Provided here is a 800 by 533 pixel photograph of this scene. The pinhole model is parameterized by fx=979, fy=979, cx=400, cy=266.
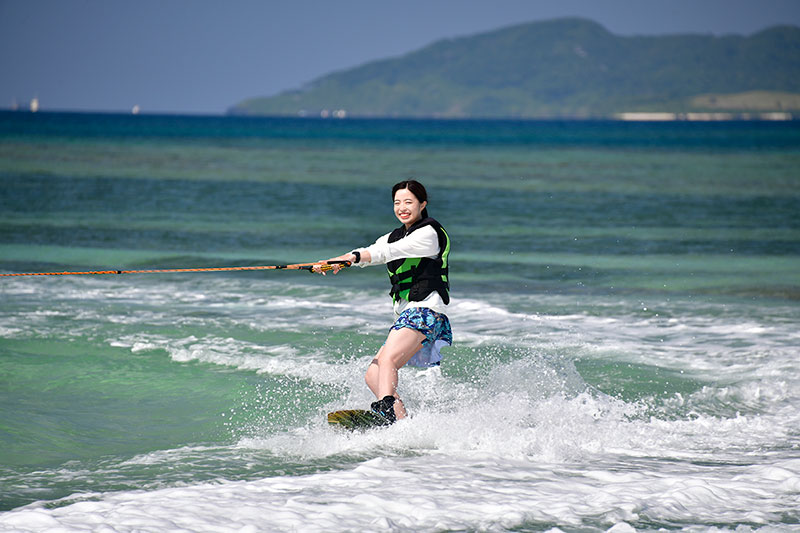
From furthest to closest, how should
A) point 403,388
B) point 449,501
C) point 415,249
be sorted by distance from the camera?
point 403,388, point 415,249, point 449,501

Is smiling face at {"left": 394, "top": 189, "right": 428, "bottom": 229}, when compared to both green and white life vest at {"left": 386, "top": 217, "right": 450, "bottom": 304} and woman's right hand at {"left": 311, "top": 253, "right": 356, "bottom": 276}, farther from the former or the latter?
woman's right hand at {"left": 311, "top": 253, "right": 356, "bottom": 276}

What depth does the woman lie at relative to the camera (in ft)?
19.3

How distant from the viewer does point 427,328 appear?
19.5 ft

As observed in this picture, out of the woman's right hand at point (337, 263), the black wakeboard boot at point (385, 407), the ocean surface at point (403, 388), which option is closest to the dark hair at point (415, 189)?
the woman's right hand at point (337, 263)

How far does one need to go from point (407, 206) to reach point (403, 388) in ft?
6.63

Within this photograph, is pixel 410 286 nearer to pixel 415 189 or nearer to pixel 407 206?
pixel 407 206

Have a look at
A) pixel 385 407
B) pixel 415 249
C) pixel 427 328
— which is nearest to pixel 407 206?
pixel 415 249

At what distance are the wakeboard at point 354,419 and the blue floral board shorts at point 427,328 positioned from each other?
1.43 feet

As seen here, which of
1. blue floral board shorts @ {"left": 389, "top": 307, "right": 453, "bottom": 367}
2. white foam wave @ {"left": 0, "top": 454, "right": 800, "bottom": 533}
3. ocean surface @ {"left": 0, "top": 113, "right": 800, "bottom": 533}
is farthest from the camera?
blue floral board shorts @ {"left": 389, "top": 307, "right": 453, "bottom": 367}

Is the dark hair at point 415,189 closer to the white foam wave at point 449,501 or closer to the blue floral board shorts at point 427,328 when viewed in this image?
the blue floral board shorts at point 427,328

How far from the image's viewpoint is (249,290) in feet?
40.0

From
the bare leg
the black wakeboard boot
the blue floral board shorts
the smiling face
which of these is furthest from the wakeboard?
the smiling face

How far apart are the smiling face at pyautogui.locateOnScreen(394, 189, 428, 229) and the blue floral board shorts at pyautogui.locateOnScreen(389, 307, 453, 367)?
54 centimetres

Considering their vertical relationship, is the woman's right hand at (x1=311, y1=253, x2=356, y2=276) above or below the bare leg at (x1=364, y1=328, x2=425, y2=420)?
above
